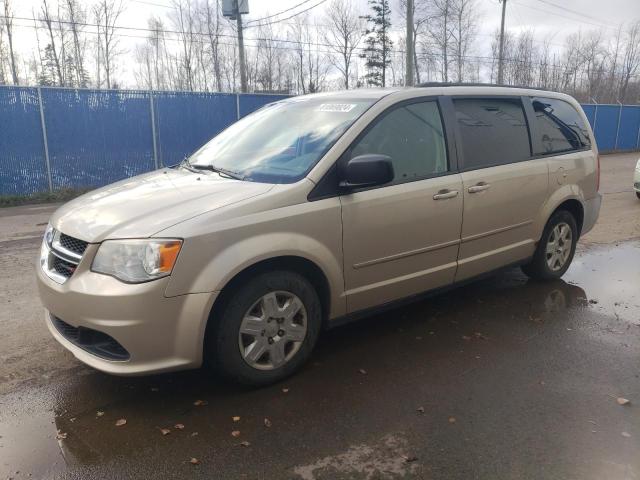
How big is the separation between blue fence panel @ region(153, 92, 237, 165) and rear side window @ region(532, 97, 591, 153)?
10.1 meters

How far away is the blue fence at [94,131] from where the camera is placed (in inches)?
459

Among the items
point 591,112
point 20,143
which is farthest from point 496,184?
point 591,112

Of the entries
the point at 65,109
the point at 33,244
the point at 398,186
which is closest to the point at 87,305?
the point at 398,186

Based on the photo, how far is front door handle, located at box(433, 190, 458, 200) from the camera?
397 centimetres

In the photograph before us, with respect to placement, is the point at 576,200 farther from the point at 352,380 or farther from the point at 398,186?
the point at 352,380

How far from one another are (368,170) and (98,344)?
191cm

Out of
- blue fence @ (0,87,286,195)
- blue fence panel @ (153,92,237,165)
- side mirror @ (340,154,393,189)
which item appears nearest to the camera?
side mirror @ (340,154,393,189)

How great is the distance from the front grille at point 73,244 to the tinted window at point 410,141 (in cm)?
179

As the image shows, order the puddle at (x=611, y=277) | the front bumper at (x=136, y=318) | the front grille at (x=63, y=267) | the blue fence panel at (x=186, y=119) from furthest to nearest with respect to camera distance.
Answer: the blue fence panel at (x=186, y=119) → the puddle at (x=611, y=277) → the front grille at (x=63, y=267) → the front bumper at (x=136, y=318)

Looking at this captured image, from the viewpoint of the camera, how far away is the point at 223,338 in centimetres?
307

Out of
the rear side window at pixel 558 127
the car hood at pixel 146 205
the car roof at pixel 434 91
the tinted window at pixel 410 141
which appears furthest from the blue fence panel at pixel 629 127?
the car hood at pixel 146 205

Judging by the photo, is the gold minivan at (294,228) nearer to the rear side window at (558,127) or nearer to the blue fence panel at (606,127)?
the rear side window at (558,127)

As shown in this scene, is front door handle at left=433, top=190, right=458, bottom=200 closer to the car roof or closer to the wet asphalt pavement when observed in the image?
the car roof

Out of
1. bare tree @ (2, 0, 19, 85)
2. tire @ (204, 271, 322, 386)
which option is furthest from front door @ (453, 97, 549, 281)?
bare tree @ (2, 0, 19, 85)
